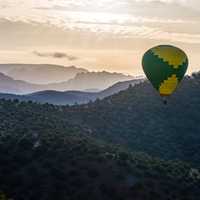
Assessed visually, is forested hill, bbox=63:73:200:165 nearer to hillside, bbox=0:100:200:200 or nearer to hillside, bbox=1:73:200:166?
hillside, bbox=1:73:200:166

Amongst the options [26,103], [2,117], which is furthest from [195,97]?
[2,117]

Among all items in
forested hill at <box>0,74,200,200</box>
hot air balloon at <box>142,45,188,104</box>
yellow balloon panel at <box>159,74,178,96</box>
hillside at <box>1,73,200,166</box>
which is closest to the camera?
hot air balloon at <box>142,45,188,104</box>

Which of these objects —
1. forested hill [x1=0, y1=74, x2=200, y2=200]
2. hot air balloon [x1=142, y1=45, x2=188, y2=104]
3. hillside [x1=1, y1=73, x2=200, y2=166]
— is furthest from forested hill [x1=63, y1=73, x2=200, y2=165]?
hot air balloon [x1=142, y1=45, x2=188, y2=104]

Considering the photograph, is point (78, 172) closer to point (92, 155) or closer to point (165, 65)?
point (92, 155)

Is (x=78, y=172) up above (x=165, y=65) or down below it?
below

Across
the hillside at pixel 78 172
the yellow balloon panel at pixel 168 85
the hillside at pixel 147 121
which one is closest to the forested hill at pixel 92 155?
the hillside at pixel 78 172

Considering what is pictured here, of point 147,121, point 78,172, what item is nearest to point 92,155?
point 78,172

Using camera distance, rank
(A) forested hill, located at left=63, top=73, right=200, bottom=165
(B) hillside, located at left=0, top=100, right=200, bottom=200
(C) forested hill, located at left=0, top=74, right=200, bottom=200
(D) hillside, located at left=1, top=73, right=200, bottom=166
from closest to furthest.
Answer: (B) hillside, located at left=0, top=100, right=200, bottom=200
(C) forested hill, located at left=0, top=74, right=200, bottom=200
(D) hillside, located at left=1, top=73, right=200, bottom=166
(A) forested hill, located at left=63, top=73, right=200, bottom=165

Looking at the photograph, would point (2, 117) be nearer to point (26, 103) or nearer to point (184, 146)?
point (26, 103)
